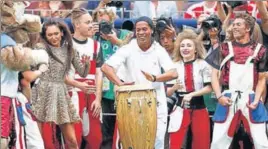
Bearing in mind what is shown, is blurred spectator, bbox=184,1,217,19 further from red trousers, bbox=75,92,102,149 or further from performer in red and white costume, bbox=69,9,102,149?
red trousers, bbox=75,92,102,149

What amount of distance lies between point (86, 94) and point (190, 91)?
3.50 feet

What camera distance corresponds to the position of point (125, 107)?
1363 centimetres

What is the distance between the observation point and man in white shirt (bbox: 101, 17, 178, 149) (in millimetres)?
14164

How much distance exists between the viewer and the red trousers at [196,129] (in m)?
14.7

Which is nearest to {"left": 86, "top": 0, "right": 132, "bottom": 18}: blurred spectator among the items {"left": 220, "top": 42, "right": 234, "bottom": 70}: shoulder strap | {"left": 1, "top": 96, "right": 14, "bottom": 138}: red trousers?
{"left": 220, "top": 42, "right": 234, "bottom": 70}: shoulder strap

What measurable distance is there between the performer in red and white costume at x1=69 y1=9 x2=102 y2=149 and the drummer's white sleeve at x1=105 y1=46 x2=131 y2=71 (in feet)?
2.18

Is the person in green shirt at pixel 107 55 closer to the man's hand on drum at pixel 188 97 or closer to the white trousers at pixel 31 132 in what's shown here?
the man's hand on drum at pixel 188 97

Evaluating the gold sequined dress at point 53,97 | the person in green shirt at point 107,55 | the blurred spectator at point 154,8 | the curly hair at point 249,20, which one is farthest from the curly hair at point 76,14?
the curly hair at point 249,20

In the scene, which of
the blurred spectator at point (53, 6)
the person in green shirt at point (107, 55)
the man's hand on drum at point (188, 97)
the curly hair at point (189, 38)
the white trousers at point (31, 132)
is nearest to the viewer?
the white trousers at point (31, 132)

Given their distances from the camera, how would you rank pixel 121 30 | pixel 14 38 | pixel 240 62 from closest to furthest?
pixel 14 38, pixel 240 62, pixel 121 30

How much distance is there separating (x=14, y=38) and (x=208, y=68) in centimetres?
237

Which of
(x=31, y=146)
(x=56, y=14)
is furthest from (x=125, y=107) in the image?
(x=56, y=14)

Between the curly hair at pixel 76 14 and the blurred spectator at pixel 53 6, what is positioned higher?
the blurred spectator at pixel 53 6

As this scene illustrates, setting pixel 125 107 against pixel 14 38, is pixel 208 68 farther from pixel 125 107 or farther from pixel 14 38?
pixel 14 38
